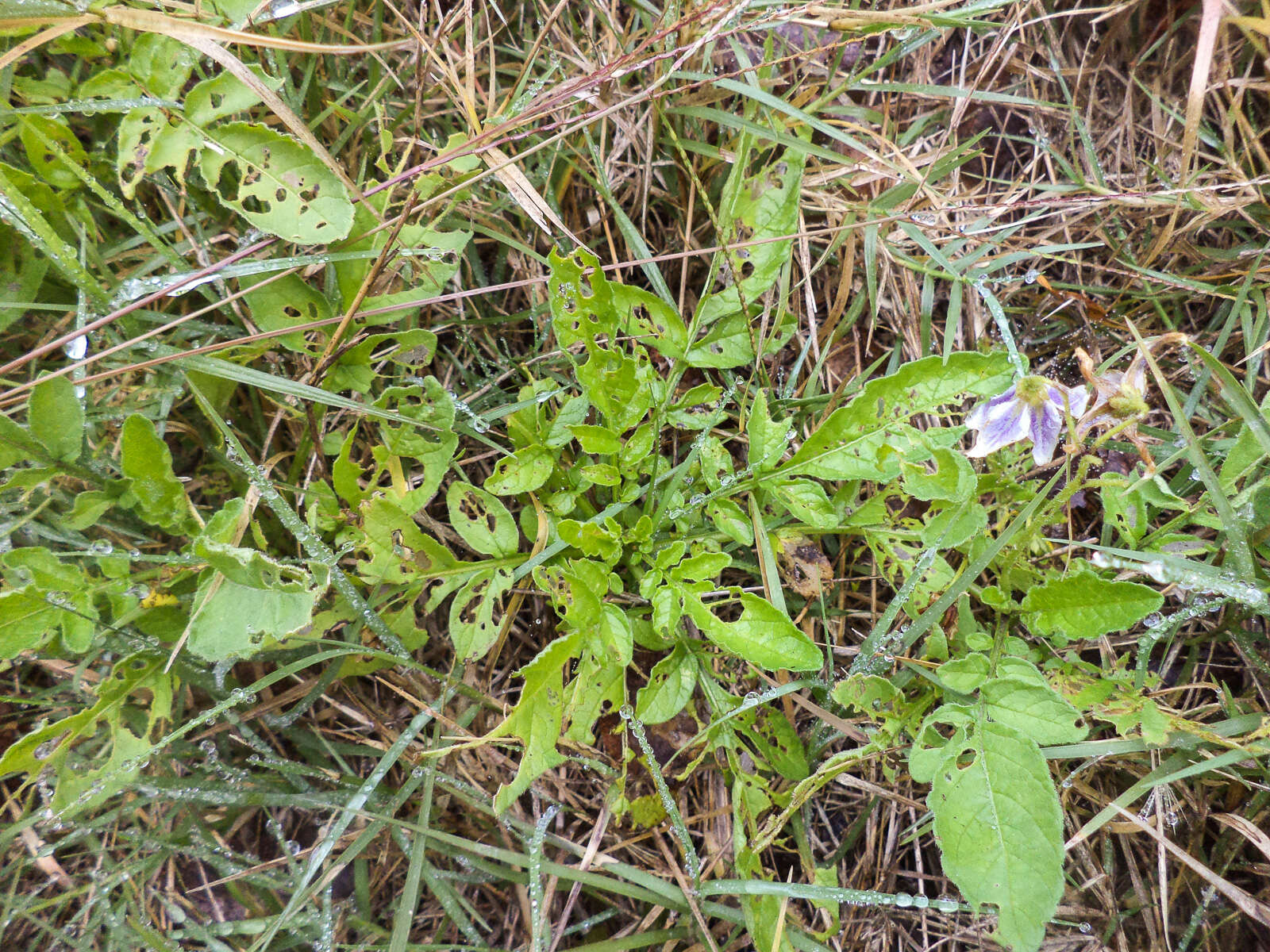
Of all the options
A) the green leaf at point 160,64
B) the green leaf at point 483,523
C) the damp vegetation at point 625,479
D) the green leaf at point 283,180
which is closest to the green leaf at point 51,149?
the damp vegetation at point 625,479

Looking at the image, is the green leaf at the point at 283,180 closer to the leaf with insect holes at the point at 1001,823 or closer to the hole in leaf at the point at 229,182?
the hole in leaf at the point at 229,182

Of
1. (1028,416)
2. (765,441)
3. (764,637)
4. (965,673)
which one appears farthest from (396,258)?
(965,673)

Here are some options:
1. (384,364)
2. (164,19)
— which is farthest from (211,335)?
(164,19)

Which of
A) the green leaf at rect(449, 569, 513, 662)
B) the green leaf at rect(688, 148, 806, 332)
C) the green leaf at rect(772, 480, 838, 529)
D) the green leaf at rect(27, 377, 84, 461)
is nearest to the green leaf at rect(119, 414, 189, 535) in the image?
the green leaf at rect(27, 377, 84, 461)

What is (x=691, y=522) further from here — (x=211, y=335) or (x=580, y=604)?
(x=211, y=335)

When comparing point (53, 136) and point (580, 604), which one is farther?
point (53, 136)

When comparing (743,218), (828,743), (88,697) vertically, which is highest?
(743,218)
